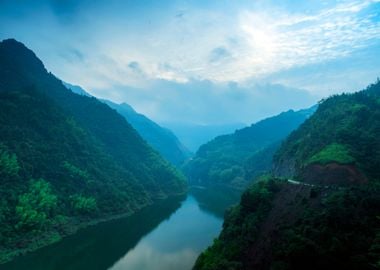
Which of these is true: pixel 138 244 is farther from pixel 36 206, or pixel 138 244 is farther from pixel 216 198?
pixel 216 198

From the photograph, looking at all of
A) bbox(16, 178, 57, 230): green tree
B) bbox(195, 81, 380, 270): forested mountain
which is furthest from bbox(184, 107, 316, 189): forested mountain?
bbox(16, 178, 57, 230): green tree

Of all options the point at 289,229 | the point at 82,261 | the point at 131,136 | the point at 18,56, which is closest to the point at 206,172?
the point at 131,136

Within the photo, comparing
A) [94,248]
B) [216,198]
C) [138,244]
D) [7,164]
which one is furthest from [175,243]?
[216,198]

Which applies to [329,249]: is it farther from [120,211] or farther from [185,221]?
[120,211]

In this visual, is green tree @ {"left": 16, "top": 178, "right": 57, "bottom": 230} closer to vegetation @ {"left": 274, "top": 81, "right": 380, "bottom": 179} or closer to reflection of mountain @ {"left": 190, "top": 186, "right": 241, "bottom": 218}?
reflection of mountain @ {"left": 190, "top": 186, "right": 241, "bottom": 218}

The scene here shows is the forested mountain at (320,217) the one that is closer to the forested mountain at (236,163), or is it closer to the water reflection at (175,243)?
the water reflection at (175,243)

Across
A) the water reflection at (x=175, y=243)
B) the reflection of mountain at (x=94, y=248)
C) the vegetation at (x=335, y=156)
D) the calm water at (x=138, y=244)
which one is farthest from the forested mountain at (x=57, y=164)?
the vegetation at (x=335, y=156)
